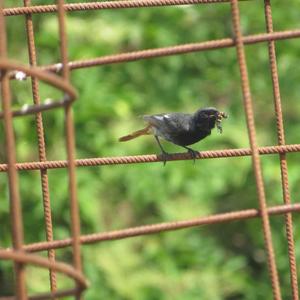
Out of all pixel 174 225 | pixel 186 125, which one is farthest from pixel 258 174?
pixel 186 125

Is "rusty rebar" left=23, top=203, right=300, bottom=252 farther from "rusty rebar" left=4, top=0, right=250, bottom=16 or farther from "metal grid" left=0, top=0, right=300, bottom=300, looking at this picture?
"rusty rebar" left=4, top=0, right=250, bottom=16

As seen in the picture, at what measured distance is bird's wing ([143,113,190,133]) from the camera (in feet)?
20.2

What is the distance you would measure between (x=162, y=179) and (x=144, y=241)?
0.72 m

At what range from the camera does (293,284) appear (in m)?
4.25

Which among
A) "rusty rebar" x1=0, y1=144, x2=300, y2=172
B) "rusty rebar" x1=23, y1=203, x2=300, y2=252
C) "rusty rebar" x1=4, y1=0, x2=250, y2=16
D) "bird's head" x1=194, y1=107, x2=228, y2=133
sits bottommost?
"rusty rebar" x1=23, y1=203, x2=300, y2=252

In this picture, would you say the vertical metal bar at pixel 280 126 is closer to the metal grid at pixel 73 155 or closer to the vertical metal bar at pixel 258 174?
the metal grid at pixel 73 155

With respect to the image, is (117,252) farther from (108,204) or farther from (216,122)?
(216,122)

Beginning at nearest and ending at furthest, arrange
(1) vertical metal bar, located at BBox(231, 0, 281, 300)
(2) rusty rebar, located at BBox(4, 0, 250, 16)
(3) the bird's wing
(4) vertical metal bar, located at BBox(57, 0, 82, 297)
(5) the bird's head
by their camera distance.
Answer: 1. (4) vertical metal bar, located at BBox(57, 0, 82, 297)
2. (1) vertical metal bar, located at BBox(231, 0, 281, 300)
3. (2) rusty rebar, located at BBox(4, 0, 250, 16)
4. (5) the bird's head
5. (3) the bird's wing

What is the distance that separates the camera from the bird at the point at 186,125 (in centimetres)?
598

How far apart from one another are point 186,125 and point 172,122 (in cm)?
16

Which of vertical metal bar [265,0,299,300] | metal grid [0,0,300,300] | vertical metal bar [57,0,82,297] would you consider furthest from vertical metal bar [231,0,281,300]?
vertical metal bar [57,0,82,297]

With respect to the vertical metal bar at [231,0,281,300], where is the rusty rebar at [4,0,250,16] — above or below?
above

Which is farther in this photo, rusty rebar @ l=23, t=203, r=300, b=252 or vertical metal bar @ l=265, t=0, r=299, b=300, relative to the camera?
vertical metal bar @ l=265, t=0, r=299, b=300

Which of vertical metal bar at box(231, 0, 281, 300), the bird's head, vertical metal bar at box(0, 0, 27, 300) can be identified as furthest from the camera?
the bird's head
